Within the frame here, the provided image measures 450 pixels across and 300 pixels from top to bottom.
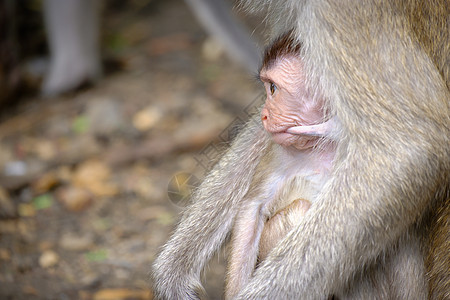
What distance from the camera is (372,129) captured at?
2.89m

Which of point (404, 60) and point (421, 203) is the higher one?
point (404, 60)

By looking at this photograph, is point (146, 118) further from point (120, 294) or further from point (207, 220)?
point (207, 220)

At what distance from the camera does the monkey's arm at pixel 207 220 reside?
3.60 m

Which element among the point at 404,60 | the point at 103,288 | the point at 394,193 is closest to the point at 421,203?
the point at 394,193

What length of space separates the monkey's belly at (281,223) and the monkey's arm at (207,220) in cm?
34

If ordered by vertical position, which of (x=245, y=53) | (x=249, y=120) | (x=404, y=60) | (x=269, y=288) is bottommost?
(x=245, y=53)

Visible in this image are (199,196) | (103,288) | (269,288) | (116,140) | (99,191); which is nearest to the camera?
(269,288)

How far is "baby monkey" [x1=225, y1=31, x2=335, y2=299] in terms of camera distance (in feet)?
10.6

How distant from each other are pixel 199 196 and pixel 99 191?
2.32m

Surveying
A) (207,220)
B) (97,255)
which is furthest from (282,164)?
(97,255)

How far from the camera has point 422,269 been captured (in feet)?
10.4

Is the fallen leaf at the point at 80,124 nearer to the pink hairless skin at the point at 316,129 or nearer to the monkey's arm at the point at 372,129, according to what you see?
the pink hairless skin at the point at 316,129

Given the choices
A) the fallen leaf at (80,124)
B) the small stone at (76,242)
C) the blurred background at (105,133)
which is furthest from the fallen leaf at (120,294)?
the fallen leaf at (80,124)

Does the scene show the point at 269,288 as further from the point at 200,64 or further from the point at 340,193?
the point at 200,64
